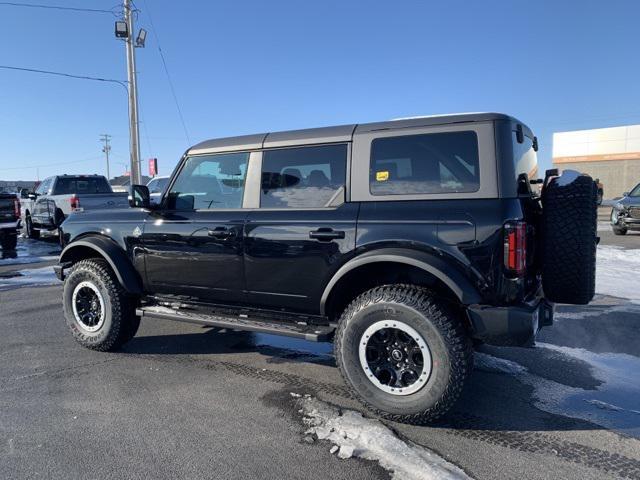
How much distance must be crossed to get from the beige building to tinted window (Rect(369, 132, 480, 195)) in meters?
35.9

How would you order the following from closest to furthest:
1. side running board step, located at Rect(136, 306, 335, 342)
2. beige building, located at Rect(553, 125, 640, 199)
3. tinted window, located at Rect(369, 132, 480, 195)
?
tinted window, located at Rect(369, 132, 480, 195) < side running board step, located at Rect(136, 306, 335, 342) < beige building, located at Rect(553, 125, 640, 199)

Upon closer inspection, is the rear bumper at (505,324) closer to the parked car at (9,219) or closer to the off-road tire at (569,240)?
the off-road tire at (569,240)

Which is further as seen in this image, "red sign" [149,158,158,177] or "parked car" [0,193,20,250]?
"red sign" [149,158,158,177]

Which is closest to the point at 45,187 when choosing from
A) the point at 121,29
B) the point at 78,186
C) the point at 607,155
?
the point at 78,186

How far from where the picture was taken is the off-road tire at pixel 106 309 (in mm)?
4703

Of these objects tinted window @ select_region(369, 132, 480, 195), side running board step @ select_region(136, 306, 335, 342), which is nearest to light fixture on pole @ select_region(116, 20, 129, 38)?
side running board step @ select_region(136, 306, 335, 342)

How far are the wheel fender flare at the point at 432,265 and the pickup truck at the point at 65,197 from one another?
417 inches

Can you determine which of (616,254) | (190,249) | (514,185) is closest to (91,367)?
(190,249)

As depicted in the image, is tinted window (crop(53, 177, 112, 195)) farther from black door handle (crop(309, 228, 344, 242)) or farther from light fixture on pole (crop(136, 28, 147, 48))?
black door handle (crop(309, 228, 344, 242))

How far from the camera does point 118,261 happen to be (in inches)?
185

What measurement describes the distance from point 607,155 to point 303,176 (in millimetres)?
37720

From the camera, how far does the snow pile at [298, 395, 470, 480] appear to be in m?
2.75

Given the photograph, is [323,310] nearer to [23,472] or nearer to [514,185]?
[514,185]

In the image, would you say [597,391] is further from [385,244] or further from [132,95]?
[132,95]
